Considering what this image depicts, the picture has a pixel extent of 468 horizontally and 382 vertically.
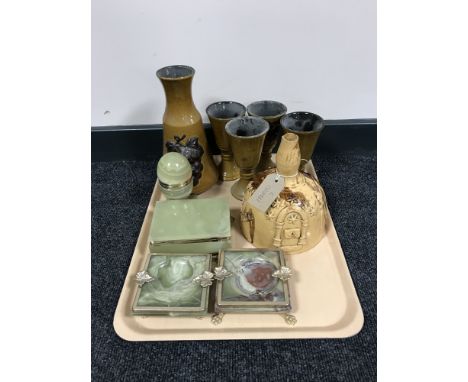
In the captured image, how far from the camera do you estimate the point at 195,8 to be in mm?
935

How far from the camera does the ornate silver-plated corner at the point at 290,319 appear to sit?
67 cm

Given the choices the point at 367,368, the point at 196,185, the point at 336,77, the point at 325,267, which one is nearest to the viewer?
the point at 367,368

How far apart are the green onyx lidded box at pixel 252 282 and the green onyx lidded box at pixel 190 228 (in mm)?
36

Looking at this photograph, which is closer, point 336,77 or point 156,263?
point 156,263

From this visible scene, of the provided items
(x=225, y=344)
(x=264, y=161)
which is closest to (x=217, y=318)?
(x=225, y=344)

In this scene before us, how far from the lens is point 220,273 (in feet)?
2.24

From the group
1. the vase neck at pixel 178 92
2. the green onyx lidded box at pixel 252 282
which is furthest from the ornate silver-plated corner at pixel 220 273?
the vase neck at pixel 178 92

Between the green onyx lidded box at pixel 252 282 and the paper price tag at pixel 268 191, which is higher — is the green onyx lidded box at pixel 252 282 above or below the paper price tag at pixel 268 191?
below

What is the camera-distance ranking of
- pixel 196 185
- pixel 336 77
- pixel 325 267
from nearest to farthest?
pixel 325 267 → pixel 196 185 → pixel 336 77

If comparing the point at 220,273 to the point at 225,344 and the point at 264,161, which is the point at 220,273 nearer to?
the point at 225,344

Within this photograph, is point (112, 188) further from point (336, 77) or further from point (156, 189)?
point (336, 77)

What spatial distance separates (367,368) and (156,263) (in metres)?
0.39

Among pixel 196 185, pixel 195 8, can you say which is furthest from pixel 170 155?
pixel 195 8

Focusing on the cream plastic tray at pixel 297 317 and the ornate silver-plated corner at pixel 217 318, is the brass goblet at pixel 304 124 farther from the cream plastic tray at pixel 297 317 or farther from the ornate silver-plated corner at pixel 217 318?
the ornate silver-plated corner at pixel 217 318
